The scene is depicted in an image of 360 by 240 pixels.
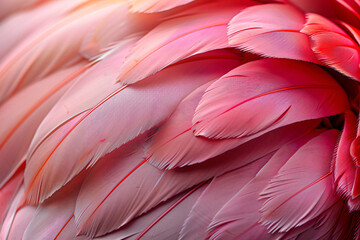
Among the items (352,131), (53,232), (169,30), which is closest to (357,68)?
(352,131)

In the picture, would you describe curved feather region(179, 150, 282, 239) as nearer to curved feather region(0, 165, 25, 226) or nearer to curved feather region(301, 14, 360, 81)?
curved feather region(301, 14, 360, 81)

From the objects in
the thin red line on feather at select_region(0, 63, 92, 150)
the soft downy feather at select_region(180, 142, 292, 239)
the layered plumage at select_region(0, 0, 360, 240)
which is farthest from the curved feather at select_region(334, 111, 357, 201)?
the thin red line on feather at select_region(0, 63, 92, 150)

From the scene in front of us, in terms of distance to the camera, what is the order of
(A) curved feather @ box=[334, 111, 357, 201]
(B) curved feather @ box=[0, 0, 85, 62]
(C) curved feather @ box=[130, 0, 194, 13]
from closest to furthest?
(A) curved feather @ box=[334, 111, 357, 201], (C) curved feather @ box=[130, 0, 194, 13], (B) curved feather @ box=[0, 0, 85, 62]

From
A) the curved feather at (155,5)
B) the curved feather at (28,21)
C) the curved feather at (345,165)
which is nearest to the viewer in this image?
the curved feather at (345,165)

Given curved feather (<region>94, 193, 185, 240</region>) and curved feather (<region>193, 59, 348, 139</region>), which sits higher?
curved feather (<region>193, 59, 348, 139</region>)

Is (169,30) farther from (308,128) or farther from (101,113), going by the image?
(308,128)

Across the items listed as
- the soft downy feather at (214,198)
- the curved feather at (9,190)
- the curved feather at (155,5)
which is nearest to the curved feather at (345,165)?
the soft downy feather at (214,198)

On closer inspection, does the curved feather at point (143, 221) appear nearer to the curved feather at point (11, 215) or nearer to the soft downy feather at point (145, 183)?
the soft downy feather at point (145, 183)
